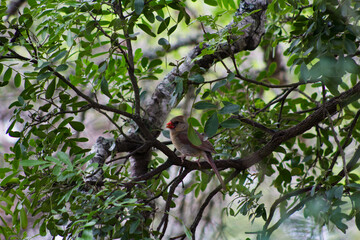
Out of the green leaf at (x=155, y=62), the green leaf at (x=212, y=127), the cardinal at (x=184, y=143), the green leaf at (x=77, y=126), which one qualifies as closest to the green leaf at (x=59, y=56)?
the green leaf at (x=77, y=126)

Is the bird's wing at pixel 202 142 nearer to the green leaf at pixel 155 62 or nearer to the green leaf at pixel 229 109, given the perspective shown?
the green leaf at pixel 155 62

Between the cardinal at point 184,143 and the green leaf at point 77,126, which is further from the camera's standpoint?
the cardinal at point 184,143

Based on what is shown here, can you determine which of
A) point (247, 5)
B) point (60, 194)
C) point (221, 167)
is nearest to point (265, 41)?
point (247, 5)

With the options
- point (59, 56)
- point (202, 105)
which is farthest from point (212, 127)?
point (59, 56)

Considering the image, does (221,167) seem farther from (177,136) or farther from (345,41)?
(345,41)

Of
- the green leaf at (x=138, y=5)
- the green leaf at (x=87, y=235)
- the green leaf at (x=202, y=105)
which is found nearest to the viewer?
the green leaf at (x=87, y=235)

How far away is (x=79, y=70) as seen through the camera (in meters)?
2.49

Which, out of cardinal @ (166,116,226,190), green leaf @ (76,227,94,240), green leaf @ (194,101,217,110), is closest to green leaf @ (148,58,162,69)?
cardinal @ (166,116,226,190)

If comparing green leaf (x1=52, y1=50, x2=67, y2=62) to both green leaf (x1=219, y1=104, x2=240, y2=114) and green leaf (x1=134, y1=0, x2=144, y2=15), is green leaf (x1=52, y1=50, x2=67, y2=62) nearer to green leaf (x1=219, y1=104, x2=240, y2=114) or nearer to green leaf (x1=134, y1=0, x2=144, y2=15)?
green leaf (x1=134, y1=0, x2=144, y2=15)

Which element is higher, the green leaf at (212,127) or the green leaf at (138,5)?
the green leaf at (138,5)

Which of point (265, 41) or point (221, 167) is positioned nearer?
point (221, 167)

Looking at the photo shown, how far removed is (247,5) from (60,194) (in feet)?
5.48

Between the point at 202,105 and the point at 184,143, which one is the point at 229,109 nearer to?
the point at 202,105

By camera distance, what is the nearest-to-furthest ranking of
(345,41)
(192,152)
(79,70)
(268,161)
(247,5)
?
(345,41) → (79,70) → (268,161) → (247,5) → (192,152)
